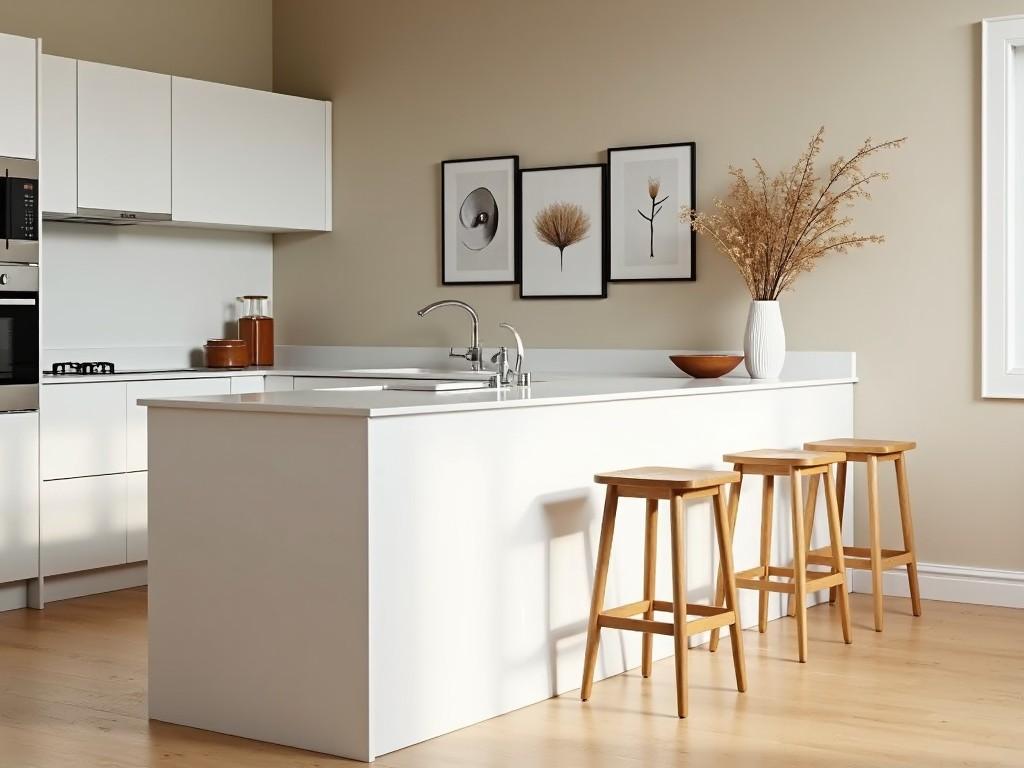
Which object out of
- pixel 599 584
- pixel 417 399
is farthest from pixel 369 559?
pixel 599 584

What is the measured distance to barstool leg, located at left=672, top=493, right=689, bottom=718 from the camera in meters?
3.49

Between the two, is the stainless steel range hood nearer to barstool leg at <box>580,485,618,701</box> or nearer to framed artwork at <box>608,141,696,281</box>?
framed artwork at <box>608,141,696,281</box>

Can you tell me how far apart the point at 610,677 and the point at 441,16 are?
358cm

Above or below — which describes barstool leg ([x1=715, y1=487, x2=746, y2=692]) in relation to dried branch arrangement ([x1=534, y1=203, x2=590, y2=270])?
below

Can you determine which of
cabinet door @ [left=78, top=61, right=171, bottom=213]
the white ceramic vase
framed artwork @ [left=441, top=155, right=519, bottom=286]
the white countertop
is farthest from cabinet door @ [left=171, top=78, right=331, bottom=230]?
the white ceramic vase

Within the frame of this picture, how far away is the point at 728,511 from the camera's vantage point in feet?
14.2

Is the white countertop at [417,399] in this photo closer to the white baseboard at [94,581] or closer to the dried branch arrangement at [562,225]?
the dried branch arrangement at [562,225]

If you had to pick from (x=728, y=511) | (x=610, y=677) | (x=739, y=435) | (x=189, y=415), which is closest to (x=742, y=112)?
(x=739, y=435)

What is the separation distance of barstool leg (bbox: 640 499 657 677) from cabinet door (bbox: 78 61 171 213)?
9.51 feet

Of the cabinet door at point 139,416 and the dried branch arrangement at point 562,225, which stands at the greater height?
the dried branch arrangement at point 562,225

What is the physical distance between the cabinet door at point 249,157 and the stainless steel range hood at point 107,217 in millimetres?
112

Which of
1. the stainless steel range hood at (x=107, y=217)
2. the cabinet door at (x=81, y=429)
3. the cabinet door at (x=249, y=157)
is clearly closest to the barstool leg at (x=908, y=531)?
the cabinet door at (x=81, y=429)

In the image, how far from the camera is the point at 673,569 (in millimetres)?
3506

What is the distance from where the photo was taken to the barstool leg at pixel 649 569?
3764 millimetres
